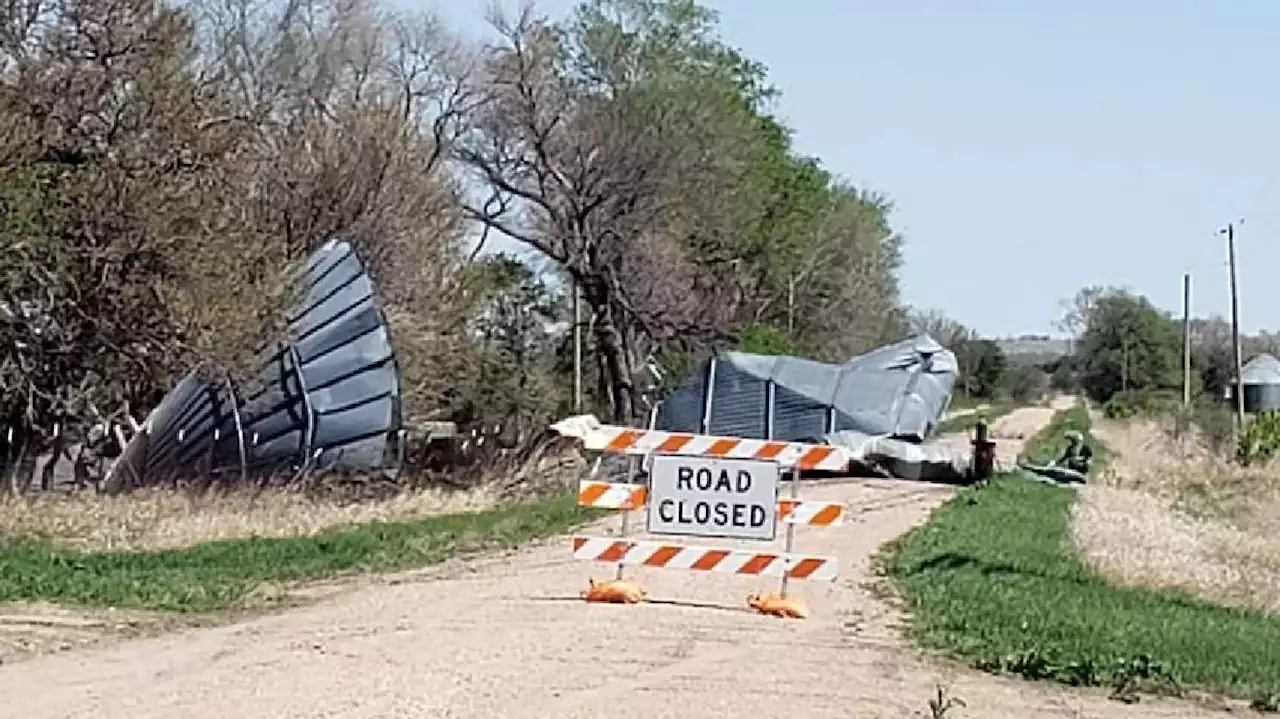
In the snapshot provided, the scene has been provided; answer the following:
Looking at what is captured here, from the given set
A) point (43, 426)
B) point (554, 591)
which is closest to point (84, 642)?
point (554, 591)

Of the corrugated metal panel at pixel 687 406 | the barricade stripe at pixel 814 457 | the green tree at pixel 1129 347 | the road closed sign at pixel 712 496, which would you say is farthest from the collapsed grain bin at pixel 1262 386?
the road closed sign at pixel 712 496

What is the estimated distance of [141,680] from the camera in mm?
11531

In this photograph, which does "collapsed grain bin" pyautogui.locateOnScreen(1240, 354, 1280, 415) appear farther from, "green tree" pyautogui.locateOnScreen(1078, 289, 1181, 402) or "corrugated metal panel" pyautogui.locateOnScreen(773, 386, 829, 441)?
"corrugated metal panel" pyautogui.locateOnScreen(773, 386, 829, 441)

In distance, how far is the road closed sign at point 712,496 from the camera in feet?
48.1

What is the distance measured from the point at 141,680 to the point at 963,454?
31.5 metres

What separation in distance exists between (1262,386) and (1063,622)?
65.2 meters

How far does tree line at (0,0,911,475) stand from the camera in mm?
25734

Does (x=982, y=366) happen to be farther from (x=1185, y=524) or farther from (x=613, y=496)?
(x=613, y=496)

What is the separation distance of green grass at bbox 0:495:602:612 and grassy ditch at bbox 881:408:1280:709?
16.0 ft

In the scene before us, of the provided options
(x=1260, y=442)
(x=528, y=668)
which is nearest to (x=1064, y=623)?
(x=528, y=668)

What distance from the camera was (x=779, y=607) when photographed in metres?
14.9

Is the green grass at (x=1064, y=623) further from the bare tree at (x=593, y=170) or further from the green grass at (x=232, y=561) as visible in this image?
the bare tree at (x=593, y=170)

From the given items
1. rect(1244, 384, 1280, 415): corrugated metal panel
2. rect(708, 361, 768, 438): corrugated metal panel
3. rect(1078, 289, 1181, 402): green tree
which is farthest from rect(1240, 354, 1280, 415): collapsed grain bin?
rect(708, 361, 768, 438): corrugated metal panel

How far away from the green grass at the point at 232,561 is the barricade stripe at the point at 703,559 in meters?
3.34
